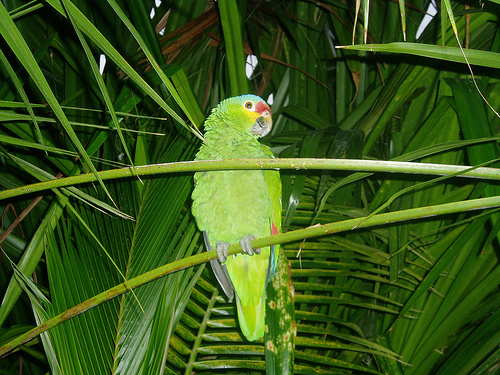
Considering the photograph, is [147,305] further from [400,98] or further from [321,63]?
[321,63]

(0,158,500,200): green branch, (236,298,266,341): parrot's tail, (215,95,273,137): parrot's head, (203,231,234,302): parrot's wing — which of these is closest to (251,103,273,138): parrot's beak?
(215,95,273,137): parrot's head

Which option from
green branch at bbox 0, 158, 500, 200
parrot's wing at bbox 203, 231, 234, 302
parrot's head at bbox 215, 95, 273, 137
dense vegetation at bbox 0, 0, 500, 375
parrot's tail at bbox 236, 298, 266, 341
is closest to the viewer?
green branch at bbox 0, 158, 500, 200

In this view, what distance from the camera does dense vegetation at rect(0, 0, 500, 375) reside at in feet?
2.89

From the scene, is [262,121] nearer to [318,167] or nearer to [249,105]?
[249,105]

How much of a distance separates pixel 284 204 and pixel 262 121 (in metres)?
0.39

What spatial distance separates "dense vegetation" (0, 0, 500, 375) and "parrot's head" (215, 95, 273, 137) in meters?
0.05

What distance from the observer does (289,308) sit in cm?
104

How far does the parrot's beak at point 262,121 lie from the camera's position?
59.2 inches

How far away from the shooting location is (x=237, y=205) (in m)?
1.34

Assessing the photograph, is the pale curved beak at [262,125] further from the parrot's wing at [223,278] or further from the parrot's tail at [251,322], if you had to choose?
the parrot's tail at [251,322]

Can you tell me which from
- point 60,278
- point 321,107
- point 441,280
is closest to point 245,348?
point 60,278

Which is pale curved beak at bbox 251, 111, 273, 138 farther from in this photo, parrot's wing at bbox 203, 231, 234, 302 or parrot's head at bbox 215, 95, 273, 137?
parrot's wing at bbox 203, 231, 234, 302

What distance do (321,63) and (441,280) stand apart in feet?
3.56

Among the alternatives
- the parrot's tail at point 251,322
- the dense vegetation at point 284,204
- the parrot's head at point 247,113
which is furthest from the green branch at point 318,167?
the parrot's head at point 247,113
